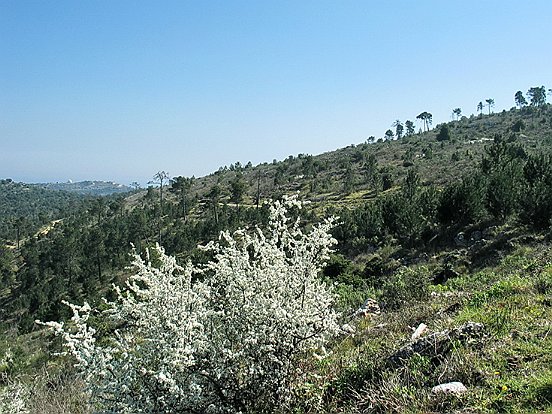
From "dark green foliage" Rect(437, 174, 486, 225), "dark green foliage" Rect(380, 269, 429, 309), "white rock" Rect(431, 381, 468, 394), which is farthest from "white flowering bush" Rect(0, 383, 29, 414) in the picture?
"dark green foliage" Rect(437, 174, 486, 225)

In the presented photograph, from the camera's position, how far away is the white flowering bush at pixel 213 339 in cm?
425

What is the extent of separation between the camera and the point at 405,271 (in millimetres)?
16672

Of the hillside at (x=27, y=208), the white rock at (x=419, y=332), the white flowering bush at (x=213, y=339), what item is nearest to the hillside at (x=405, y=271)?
the white rock at (x=419, y=332)

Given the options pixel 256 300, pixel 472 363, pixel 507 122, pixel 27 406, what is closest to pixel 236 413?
pixel 256 300

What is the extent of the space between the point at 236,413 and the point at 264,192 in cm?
6223

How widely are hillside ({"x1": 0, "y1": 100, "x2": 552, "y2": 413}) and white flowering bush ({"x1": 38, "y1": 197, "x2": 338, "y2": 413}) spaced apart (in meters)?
0.55

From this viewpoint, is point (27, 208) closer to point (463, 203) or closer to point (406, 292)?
point (463, 203)

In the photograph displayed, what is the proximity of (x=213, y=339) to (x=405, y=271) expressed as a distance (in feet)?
43.8

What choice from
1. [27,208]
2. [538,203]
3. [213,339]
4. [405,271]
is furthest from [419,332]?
[27,208]

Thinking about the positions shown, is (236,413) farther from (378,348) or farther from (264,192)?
(264,192)

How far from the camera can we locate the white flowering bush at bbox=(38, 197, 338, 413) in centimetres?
425

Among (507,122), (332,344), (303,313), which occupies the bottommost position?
(332,344)

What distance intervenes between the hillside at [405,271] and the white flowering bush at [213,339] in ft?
1.81

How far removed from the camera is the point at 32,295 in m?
48.5
